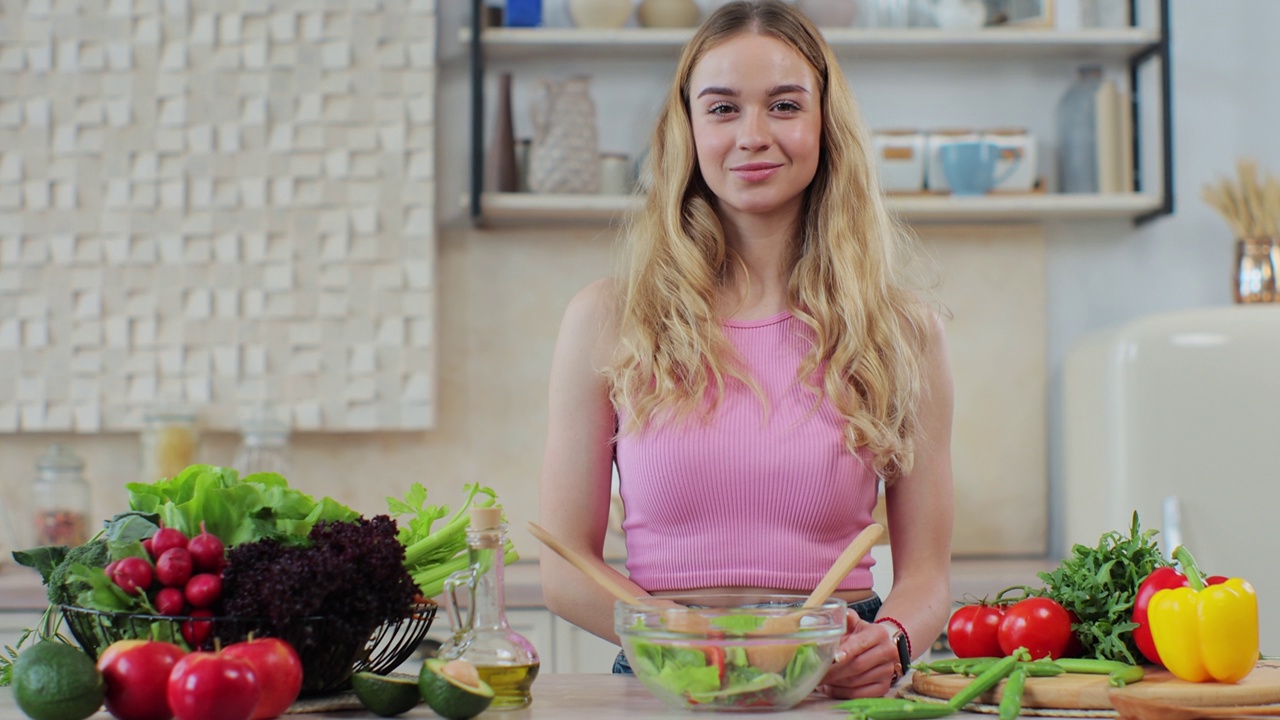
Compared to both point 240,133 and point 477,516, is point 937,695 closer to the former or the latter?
point 477,516

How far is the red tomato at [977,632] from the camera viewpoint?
123cm

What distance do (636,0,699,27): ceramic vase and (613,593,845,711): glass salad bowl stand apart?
206 centimetres

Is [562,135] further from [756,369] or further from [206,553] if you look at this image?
[206,553]

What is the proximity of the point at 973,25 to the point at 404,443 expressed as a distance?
1.58 metres

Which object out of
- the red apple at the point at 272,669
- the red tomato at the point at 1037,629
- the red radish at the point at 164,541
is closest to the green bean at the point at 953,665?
the red tomato at the point at 1037,629

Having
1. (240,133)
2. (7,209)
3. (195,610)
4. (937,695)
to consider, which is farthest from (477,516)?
(7,209)

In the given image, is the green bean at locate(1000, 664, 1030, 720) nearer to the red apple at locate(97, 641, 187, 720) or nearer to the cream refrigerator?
the red apple at locate(97, 641, 187, 720)

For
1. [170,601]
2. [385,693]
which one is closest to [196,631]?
[170,601]

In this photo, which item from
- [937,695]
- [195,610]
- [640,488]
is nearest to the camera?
[195,610]

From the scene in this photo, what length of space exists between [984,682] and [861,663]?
0.11 m

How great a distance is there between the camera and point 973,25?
285 centimetres

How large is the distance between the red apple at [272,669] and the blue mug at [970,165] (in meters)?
2.14

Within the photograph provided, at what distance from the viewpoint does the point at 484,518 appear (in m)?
1.05

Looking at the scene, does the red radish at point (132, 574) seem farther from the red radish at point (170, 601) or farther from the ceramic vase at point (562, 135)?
the ceramic vase at point (562, 135)
